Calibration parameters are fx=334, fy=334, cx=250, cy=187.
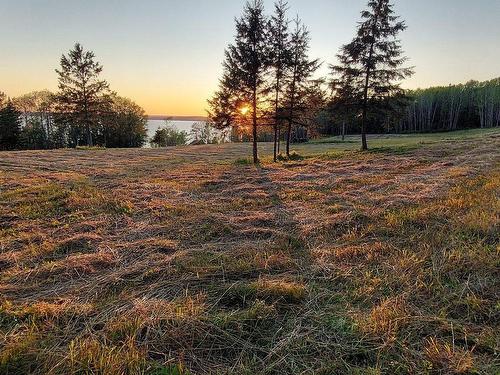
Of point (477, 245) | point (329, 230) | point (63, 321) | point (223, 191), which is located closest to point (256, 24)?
point (223, 191)

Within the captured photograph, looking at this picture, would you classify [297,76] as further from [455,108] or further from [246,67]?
[455,108]

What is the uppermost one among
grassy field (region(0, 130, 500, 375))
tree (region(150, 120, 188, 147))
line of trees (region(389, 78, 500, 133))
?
line of trees (region(389, 78, 500, 133))

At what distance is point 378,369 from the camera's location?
2.37m

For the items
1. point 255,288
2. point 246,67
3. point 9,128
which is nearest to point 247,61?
point 246,67

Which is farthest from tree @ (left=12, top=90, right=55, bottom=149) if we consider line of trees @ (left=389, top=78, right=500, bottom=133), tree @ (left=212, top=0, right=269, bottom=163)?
line of trees @ (left=389, top=78, right=500, bottom=133)

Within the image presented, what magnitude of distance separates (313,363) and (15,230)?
5656 mm

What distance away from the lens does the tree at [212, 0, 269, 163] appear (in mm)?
18453

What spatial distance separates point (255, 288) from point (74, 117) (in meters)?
39.3

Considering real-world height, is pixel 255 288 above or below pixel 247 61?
below

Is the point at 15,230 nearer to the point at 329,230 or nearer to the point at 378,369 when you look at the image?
the point at 329,230

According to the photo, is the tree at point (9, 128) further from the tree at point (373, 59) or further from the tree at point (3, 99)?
the tree at point (373, 59)

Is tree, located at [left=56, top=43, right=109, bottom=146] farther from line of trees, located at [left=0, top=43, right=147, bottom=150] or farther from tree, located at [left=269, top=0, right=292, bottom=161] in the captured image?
tree, located at [left=269, top=0, right=292, bottom=161]

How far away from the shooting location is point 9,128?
51812 millimetres

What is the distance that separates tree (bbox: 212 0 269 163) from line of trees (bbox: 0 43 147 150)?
76.5ft
